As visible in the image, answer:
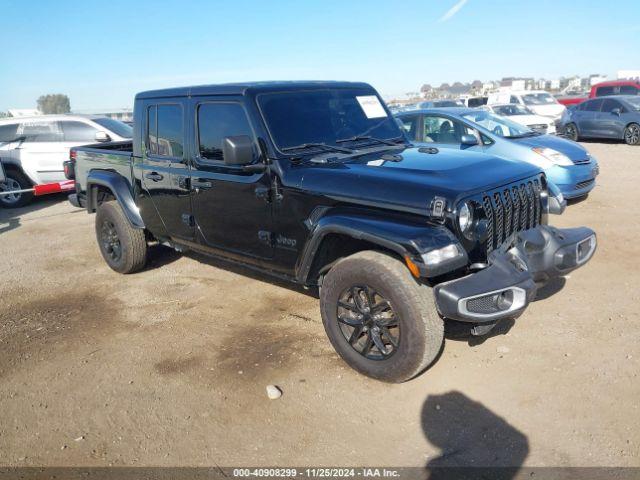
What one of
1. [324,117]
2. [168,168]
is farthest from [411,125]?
[168,168]

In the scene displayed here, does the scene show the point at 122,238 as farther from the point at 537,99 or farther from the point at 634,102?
the point at 537,99

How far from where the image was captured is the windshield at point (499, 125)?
27.0ft

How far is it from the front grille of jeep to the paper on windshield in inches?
56.8

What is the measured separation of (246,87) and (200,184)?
91 cm

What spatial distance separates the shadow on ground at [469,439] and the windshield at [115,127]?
9073 mm

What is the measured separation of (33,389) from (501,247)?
10.9 ft

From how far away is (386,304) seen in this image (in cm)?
320

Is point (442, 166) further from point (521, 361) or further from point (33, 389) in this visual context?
point (33, 389)

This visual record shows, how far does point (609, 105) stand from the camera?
50.6 ft

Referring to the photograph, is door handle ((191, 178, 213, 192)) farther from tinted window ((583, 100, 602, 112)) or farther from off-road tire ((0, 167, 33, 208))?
tinted window ((583, 100, 602, 112))

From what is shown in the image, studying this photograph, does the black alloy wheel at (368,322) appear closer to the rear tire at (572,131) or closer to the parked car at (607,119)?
the parked car at (607,119)

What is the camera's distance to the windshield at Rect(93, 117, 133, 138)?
1038 cm

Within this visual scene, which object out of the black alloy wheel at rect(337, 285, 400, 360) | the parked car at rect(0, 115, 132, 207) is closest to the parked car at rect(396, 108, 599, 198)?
the black alloy wheel at rect(337, 285, 400, 360)

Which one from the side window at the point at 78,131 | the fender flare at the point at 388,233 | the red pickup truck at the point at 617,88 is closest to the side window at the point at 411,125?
the fender flare at the point at 388,233
